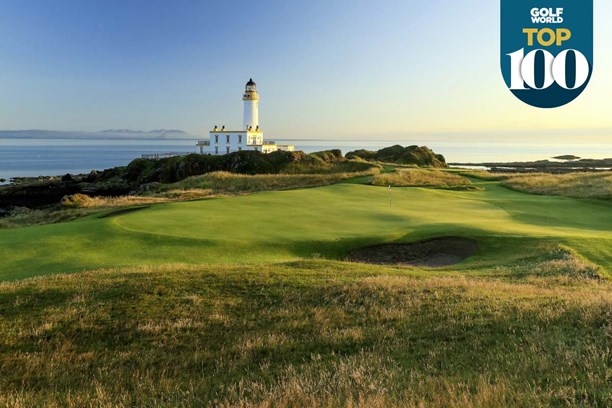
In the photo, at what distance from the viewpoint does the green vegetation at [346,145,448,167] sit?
96750mm

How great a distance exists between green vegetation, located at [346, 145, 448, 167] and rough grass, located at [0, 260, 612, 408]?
85.5m

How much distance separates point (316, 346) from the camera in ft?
27.3

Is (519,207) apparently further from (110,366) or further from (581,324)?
(110,366)

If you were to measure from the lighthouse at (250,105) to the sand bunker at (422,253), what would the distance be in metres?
82.0

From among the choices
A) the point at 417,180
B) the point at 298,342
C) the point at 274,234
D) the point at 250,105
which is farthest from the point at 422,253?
the point at 250,105

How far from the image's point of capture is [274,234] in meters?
21.7

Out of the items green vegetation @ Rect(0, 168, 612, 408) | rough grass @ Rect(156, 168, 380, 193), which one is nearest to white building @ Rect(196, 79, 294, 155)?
rough grass @ Rect(156, 168, 380, 193)

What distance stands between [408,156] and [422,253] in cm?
8106

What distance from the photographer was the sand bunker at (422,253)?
20094 millimetres

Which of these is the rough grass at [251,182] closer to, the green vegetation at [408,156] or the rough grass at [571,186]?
the rough grass at [571,186]

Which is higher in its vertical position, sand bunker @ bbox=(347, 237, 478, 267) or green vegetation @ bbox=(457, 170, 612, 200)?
green vegetation @ bbox=(457, 170, 612, 200)

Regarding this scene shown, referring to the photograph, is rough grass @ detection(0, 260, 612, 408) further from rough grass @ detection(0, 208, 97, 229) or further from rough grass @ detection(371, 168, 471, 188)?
rough grass @ detection(371, 168, 471, 188)

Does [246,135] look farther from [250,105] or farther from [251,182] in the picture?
[251,182]

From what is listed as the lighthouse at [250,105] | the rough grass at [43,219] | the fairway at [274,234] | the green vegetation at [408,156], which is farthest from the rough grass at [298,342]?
the lighthouse at [250,105]
